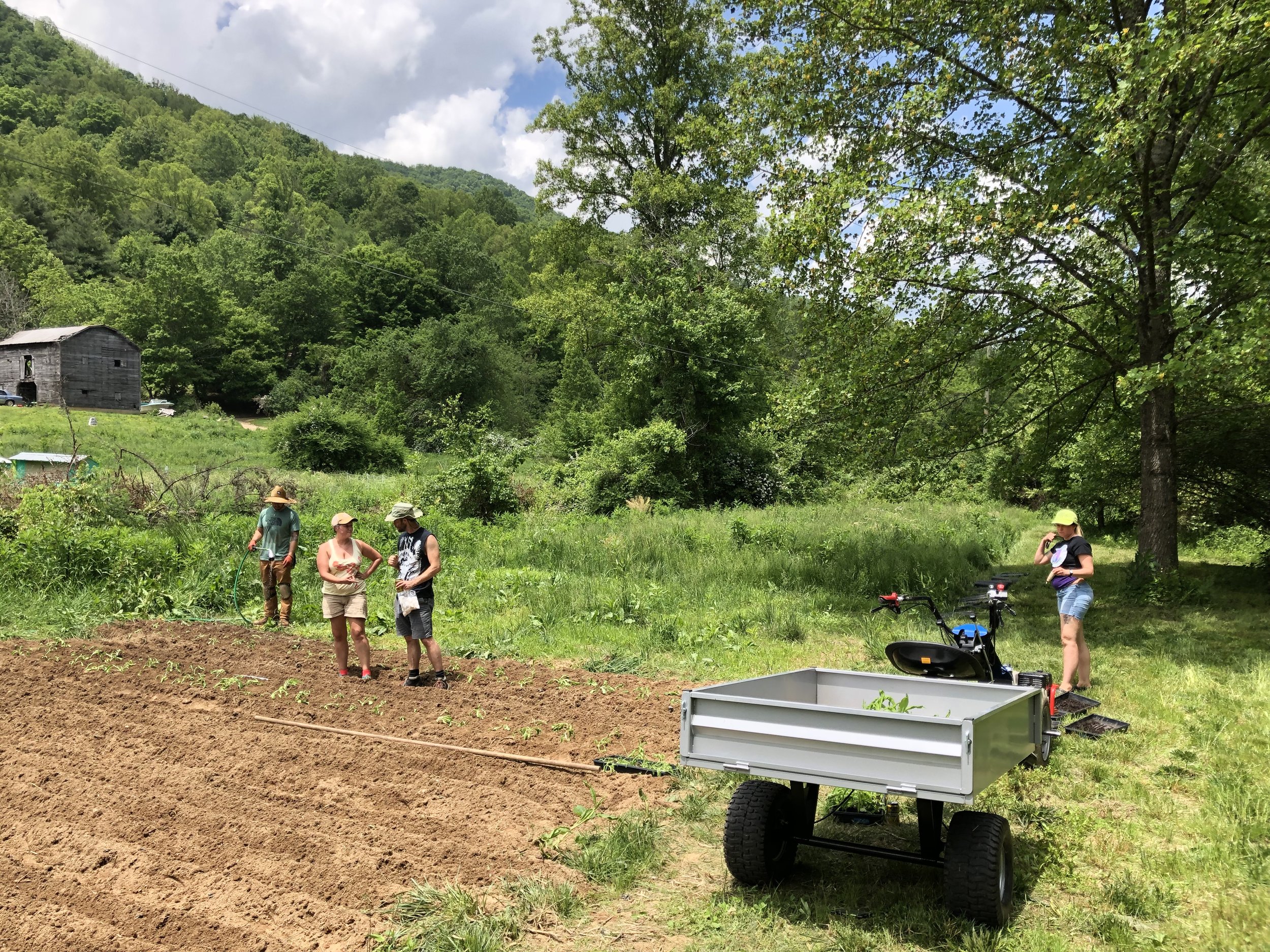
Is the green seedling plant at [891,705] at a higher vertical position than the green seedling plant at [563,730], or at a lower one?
higher

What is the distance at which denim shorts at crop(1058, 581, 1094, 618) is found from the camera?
7457mm

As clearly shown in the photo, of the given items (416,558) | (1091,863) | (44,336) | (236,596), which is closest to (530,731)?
(416,558)

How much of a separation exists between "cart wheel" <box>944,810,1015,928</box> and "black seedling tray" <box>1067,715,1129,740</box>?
3081 mm

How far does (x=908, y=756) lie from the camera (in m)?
3.58

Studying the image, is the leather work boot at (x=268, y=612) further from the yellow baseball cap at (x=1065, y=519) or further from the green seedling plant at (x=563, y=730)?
the yellow baseball cap at (x=1065, y=519)

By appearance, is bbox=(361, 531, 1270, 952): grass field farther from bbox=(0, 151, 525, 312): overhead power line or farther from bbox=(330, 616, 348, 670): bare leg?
bbox=(0, 151, 525, 312): overhead power line

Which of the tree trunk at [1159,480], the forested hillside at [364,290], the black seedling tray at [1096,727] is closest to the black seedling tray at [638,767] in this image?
the black seedling tray at [1096,727]

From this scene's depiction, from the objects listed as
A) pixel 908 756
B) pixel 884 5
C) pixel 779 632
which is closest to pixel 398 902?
pixel 908 756

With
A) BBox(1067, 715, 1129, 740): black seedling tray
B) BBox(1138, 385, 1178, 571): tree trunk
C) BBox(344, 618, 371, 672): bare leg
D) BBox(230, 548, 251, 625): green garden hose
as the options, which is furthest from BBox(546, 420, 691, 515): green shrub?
BBox(1067, 715, 1129, 740): black seedling tray

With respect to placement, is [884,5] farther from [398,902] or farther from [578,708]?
[398,902]

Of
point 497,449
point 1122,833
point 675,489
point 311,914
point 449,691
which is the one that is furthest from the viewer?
point 675,489

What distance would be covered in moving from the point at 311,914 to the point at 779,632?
742 centimetres

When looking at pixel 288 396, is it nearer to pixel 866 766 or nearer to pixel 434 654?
pixel 434 654

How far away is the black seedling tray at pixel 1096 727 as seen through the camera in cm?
645
